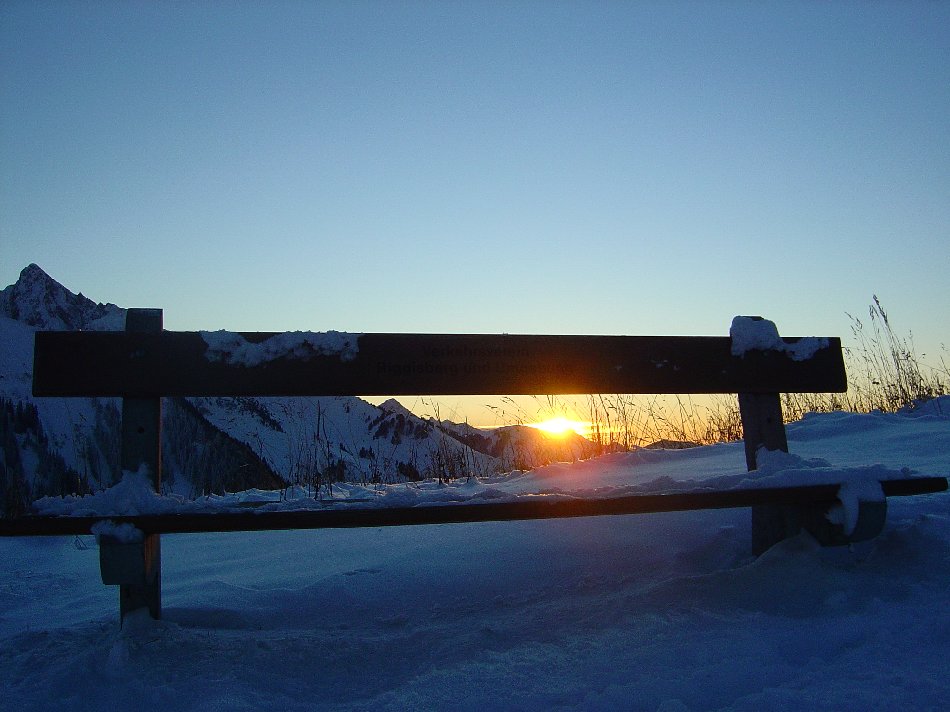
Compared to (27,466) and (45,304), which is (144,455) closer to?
(27,466)

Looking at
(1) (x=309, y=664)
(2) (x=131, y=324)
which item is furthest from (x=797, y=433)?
(2) (x=131, y=324)

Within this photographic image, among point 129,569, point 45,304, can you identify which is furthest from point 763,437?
point 45,304

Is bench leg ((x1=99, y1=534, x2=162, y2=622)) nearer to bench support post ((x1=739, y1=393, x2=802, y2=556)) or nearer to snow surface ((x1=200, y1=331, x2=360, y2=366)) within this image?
snow surface ((x1=200, y1=331, x2=360, y2=366))

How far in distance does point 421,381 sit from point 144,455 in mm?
968

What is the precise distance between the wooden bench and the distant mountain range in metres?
1.90

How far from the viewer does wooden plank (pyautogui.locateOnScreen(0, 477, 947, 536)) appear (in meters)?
1.81

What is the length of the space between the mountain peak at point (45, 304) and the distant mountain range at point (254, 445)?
1792cm

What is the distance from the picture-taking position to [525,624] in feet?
6.86

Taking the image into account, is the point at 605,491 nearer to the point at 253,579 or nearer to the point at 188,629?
the point at 188,629

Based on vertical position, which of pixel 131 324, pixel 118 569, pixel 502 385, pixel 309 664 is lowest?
pixel 309 664

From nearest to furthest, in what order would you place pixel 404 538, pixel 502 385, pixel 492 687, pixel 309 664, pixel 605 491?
1. pixel 492 687
2. pixel 309 664
3. pixel 605 491
4. pixel 502 385
5. pixel 404 538

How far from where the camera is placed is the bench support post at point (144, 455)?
2.11m

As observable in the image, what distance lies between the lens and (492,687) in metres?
1.65

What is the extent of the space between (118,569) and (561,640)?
1.31 metres
